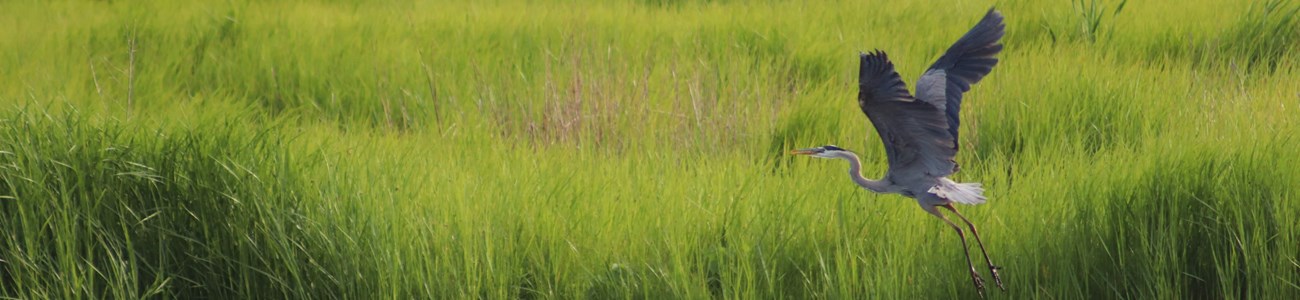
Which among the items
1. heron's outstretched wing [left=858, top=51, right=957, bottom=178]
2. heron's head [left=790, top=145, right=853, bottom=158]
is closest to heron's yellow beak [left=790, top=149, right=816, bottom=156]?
heron's head [left=790, top=145, right=853, bottom=158]

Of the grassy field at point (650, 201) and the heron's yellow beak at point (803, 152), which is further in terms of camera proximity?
the grassy field at point (650, 201)

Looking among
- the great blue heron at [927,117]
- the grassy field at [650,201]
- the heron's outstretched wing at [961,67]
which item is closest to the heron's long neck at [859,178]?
the great blue heron at [927,117]

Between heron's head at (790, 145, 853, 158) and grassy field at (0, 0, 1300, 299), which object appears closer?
heron's head at (790, 145, 853, 158)

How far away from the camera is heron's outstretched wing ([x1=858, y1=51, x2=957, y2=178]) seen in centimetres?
164

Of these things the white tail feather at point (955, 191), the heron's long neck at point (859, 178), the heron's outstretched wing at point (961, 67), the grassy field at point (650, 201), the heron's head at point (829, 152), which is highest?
the heron's outstretched wing at point (961, 67)

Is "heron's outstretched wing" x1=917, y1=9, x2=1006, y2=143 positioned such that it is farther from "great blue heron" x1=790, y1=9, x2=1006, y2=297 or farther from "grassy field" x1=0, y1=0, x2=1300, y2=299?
"grassy field" x1=0, y1=0, x2=1300, y2=299

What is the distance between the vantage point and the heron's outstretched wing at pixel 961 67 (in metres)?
1.70

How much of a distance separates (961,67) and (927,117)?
0.40 ft

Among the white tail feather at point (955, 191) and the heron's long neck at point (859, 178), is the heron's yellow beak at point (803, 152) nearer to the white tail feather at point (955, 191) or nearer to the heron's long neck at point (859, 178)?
the heron's long neck at point (859, 178)

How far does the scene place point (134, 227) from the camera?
8.07 ft

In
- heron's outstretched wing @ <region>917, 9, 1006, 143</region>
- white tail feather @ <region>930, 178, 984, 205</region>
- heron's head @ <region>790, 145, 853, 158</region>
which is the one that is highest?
heron's outstretched wing @ <region>917, 9, 1006, 143</region>

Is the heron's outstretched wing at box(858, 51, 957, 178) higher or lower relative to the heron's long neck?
higher

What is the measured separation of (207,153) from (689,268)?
39.9 inches

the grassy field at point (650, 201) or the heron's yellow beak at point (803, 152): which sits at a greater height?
the heron's yellow beak at point (803, 152)
